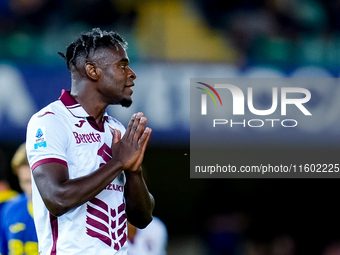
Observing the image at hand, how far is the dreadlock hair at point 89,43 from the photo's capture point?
221cm

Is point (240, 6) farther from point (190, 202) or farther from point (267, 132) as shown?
point (190, 202)

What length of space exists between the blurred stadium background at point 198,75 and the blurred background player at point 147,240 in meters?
0.82

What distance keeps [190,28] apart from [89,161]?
3.75 m

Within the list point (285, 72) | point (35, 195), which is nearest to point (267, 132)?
point (285, 72)

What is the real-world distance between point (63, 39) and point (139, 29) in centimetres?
89

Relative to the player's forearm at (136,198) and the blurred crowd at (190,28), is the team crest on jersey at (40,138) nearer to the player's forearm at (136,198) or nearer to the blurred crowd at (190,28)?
the player's forearm at (136,198)

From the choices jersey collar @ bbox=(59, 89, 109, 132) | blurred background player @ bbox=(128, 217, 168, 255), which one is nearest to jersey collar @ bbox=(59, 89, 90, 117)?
jersey collar @ bbox=(59, 89, 109, 132)

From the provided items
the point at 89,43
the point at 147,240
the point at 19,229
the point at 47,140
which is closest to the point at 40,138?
the point at 47,140

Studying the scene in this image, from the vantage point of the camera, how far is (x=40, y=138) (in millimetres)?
1866

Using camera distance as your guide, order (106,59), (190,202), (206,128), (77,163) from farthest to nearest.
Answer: (190,202) → (206,128) → (106,59) → (77,163)

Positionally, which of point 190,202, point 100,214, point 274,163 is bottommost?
point 190,202

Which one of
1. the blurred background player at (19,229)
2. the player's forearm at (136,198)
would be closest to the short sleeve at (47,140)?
the player's forearm at (136,198)

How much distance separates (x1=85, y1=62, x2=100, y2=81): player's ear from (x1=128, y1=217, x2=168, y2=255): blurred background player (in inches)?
93.5

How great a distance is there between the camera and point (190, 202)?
5.46 metres
